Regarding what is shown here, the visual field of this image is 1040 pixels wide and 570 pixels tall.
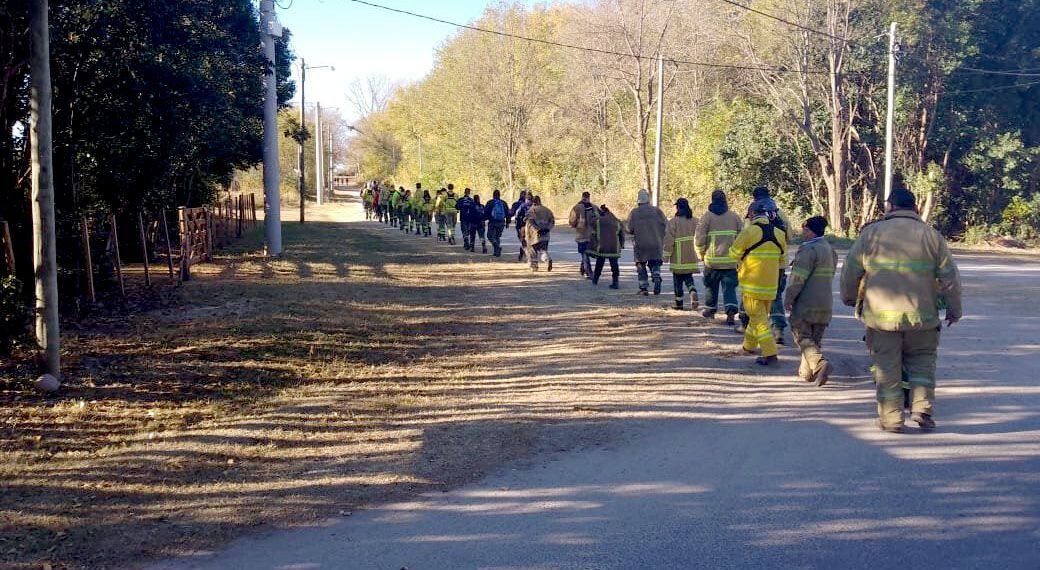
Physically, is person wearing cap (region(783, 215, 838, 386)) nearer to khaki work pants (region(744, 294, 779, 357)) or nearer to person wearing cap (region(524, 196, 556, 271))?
khaki work pants (region(744, 294, 779, 357))

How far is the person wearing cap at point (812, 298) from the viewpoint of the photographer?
8.64m

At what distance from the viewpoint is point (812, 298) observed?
28.7ft

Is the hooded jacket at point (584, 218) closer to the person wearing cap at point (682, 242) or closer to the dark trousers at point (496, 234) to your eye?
the person wearing cap at point (682, 242)

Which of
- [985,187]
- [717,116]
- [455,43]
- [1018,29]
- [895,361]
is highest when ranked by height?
[455,43]

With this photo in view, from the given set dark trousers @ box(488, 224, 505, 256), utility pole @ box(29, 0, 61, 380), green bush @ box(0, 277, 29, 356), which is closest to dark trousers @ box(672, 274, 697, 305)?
utility pole @ box(29, 0, 61, 380)

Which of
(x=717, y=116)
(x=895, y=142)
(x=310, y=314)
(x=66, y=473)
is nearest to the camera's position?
(x=66, y=473)

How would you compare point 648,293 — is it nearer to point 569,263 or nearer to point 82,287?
point 569,263

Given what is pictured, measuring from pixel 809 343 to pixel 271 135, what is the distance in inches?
692

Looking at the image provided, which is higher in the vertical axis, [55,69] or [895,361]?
[55,69]

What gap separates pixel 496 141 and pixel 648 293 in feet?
140

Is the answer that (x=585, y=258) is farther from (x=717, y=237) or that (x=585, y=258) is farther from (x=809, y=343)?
(x=809, y=343)

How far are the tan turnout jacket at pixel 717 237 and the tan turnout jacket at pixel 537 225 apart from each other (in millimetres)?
7711

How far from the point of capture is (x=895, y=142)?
113ft

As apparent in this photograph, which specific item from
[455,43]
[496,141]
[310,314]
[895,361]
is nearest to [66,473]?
[895,361]
